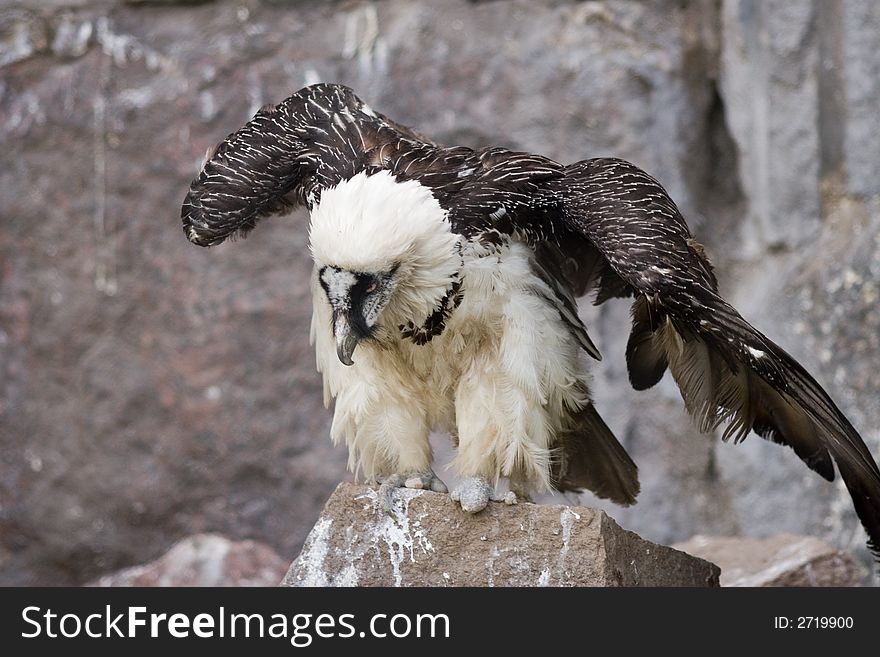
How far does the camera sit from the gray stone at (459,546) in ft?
12.8

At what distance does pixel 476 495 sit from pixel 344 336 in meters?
0.59

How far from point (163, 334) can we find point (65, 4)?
5.09ft

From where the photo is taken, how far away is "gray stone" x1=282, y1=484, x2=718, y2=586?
12.8 ft

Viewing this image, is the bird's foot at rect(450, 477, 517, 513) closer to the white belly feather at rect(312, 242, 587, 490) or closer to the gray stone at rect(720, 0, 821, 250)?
the white belly feather at rect(312, 242, 587, 490)

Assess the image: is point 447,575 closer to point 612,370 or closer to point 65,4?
point 612,370

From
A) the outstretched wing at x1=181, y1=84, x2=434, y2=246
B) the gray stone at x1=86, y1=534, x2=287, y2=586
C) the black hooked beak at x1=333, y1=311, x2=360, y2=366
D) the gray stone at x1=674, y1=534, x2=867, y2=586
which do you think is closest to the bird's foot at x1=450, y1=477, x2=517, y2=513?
the black hooked beak at x1=333, y1=311, x2=360, y2=366

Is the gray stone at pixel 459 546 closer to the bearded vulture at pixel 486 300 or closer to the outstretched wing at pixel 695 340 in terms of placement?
the bearded vulture at pixel 486 300

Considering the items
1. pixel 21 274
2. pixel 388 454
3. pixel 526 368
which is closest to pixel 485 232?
pixel 526 368

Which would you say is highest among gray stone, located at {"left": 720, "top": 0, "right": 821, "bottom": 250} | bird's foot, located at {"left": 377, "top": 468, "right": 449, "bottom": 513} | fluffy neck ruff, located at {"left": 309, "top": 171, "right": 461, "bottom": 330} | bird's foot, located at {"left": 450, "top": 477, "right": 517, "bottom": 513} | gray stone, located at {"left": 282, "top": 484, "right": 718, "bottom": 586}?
gray stone, located at {"left": 720, "top": 0, "right": 821, "bottom": 250}

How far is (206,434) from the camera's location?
616 cm

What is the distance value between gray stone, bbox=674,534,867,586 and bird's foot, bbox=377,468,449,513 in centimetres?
129

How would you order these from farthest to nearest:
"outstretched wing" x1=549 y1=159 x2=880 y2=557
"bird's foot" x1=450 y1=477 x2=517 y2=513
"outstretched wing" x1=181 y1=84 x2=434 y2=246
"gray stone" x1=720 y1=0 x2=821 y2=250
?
"gray stone" x1=720 y1=0 x2=821 y2=250, "outstretched wing" x1=181 y1=84 x2=434 y2=246, "bird's foot" x1=450 y1=477 x2=517 y2=513, "outstretched wing" x1=549 y1=159 x2=880 y2=557

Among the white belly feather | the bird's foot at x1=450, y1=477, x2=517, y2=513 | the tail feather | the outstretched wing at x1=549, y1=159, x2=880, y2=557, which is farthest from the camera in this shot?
the tail feather

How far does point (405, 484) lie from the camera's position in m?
4.24
